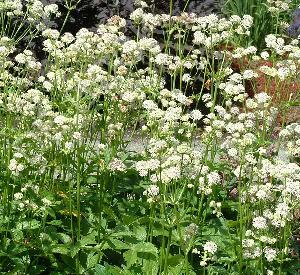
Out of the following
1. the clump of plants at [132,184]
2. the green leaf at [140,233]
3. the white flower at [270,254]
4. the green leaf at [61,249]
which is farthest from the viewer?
the green leaf at [140,233]

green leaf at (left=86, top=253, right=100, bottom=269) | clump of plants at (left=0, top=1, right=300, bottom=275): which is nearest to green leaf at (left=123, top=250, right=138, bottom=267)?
clump of plants at (left=0, top=1, right=300, bottom=275)

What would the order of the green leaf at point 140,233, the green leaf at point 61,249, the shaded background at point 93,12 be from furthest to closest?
the shaded background at point 93,12
the green leaf at point 140,233
the green leaf at point 61,249

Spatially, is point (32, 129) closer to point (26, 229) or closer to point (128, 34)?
point (26, 229)

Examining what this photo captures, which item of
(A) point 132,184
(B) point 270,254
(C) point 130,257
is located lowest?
(A) point 132,184

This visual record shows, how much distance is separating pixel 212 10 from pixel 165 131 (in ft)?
15.8

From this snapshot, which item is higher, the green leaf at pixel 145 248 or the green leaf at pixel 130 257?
the green leaf at pixel 145 248

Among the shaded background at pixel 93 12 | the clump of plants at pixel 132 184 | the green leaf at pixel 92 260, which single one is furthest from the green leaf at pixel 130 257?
the shaded background at pixel 93 12

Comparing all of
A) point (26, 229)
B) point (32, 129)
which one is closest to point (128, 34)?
point (32, 129)

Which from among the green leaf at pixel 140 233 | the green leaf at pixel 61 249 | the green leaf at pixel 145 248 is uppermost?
the green leaf at pixel 145 248

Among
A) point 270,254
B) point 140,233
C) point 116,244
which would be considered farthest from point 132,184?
point 270,254

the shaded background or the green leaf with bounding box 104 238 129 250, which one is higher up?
the green leaf with bounding box 104 238 129 250

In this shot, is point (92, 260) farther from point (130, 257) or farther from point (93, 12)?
point (93, 12)

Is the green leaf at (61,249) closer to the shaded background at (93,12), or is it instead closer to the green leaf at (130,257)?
the green leaf at (130,257)

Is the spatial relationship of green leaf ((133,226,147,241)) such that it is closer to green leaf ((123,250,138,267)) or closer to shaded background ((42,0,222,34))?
green leaf ((123,250,138,267))
